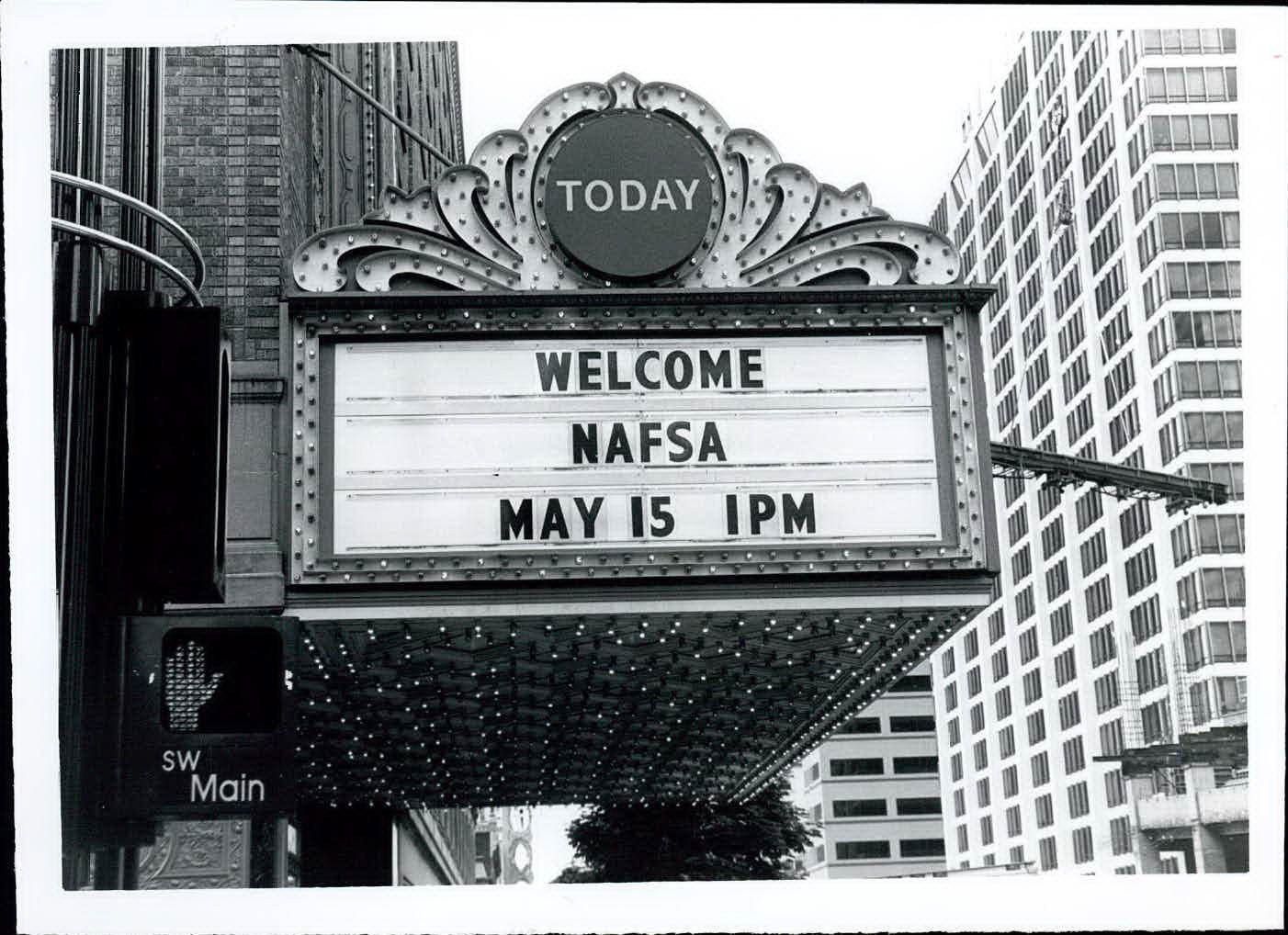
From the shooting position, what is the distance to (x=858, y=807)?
124 m

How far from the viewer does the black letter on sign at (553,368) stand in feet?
32.0

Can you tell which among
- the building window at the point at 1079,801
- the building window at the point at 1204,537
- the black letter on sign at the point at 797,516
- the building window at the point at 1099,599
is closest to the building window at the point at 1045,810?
the building window at the point at 1079,801

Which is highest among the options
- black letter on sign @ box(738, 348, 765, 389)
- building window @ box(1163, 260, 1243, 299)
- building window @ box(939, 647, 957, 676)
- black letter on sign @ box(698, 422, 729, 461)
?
building window @ box(1163, 260, 1243, 299)

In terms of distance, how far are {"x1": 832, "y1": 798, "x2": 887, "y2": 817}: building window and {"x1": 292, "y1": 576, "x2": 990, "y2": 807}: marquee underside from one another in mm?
107122

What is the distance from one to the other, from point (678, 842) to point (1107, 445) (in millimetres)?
52995

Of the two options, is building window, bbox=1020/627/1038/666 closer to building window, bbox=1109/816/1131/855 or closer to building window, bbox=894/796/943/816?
building window, bbox=1109/816/1131/855

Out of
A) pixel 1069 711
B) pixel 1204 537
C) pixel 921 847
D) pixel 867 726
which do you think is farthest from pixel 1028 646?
pixel 921 847

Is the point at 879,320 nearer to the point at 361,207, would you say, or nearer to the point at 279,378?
the point at 279,378

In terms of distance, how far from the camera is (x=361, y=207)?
732 inches

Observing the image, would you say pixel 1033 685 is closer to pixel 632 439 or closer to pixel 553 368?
pixel 632 439

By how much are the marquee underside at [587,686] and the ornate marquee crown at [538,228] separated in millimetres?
1868

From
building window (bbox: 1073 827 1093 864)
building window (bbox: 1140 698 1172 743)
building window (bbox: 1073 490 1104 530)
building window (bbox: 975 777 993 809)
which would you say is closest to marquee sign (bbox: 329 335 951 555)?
building window (bbox: 1140 698 1172 743)

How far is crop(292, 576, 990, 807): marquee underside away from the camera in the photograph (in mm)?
9648

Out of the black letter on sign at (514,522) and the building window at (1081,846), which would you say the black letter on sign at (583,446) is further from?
the building window at (1081,846)
